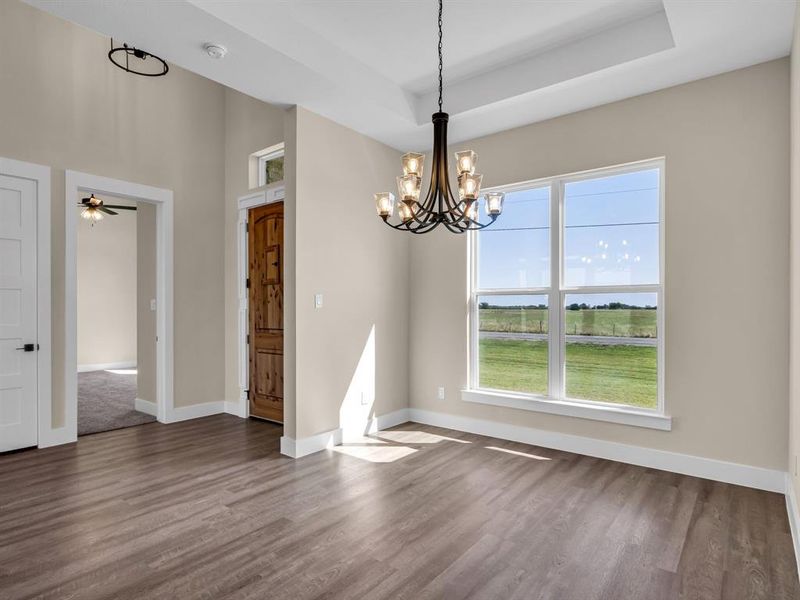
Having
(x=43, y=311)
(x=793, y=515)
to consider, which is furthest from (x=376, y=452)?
(x=43, y=311)

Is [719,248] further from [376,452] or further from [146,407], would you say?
[146,407]

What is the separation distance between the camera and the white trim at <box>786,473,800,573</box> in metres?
2.33

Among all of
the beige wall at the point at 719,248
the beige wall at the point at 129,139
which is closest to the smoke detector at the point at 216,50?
the beige wall at the point at 129,139

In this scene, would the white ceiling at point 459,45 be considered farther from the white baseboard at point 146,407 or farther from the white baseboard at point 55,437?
the white baseboard at point 146,407

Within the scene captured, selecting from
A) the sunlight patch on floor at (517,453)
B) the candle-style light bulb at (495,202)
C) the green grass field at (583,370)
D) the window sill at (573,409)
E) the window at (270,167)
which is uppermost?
the window at (270,167)

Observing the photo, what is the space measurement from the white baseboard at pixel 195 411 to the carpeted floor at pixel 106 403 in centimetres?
27

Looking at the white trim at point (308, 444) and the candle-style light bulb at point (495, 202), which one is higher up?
the candle-style light bulb at point (495, 202)

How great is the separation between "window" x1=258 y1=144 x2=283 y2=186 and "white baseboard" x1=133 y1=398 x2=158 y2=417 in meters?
2.90

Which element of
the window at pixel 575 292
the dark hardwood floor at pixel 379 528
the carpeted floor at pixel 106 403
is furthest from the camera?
the carpeted floor at pixel 106 403

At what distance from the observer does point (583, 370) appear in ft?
13.1

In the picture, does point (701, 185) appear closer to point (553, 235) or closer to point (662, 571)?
point (553, 235)

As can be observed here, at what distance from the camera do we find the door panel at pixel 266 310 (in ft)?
16.5

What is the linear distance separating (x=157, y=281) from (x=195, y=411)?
156 cm

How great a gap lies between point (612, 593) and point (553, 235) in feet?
9.52
